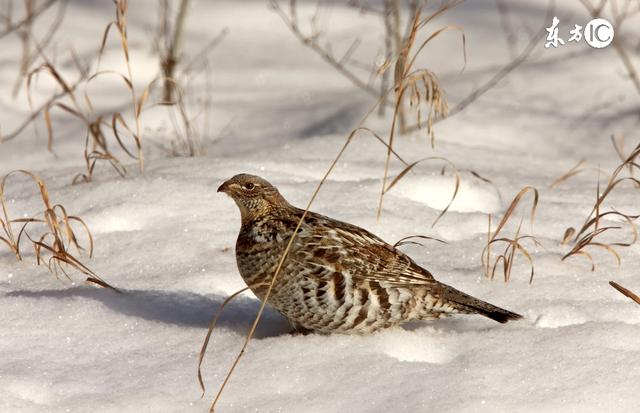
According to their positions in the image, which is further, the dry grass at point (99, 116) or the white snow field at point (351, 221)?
the dry grass at point (99, 116)

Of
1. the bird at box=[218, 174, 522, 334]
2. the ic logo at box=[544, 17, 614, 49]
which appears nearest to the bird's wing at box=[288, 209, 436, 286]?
the bird at box=[218, 174, 522, 334]

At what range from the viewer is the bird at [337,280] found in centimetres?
321

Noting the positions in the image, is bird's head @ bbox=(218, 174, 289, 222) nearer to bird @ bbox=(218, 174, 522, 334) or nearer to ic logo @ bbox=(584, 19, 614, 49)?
bird @ bbox=(218, 174, 522, 334)

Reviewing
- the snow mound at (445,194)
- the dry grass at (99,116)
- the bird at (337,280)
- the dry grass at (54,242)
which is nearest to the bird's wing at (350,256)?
the bird at (337,280)

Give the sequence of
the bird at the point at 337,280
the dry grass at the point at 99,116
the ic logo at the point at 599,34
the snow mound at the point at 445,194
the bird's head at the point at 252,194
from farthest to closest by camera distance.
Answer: the ic logo at the point at 599,34 → the snow mound at the point at 445,194 → the dry grass at the point at 99,116 → the bird's head at the point at 252,194 → the bird at the point at 337,280

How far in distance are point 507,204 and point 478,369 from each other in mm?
1896

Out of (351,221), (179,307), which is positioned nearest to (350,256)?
(179,307)

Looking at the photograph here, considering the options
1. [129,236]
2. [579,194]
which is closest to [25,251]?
[129,236]

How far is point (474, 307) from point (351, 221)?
1159mm

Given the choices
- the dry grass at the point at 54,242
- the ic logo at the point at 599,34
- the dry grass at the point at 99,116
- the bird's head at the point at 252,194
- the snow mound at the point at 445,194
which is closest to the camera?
the bird's head at the point at 252,194

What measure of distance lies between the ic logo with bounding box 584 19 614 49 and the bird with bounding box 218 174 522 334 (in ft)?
15.4

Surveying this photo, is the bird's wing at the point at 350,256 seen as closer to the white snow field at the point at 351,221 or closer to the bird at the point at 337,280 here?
the bird at the point at 337,280

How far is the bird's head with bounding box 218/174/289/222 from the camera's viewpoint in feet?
11.4

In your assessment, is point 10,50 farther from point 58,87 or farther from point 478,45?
point 478,45
